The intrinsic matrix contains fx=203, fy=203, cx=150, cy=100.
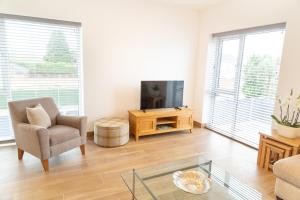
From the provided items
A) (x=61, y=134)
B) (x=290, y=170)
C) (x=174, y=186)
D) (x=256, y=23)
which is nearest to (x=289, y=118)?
(x=290, y=170)

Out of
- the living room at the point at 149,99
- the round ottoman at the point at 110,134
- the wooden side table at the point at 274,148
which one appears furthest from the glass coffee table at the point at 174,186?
the round ottoman at the point at 110,134

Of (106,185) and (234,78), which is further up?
(234,78)

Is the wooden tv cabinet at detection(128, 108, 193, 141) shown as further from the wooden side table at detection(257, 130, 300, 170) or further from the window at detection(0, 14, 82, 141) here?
the wooden side table at detection(257, 130, 300, 170)

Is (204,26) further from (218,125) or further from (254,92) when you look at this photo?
(218,125)

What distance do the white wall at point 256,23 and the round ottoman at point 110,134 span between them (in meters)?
1.93

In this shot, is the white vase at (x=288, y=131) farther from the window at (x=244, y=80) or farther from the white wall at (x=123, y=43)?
the white wall at (x=123, y=43)

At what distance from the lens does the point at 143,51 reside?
12.9ft

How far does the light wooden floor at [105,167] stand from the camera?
7.12 feet

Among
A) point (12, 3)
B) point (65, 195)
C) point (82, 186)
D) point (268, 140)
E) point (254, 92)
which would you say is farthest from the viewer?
point (254, 92)

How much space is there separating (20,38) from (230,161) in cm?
365

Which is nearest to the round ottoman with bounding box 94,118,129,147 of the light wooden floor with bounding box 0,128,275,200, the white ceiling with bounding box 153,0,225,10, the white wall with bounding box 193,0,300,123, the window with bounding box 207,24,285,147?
the light wooden floor with bounding box 0,128,275,200

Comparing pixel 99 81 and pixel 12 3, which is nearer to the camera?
pixel 12 3

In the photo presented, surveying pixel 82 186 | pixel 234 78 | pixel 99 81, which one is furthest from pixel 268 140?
pixel 99 81

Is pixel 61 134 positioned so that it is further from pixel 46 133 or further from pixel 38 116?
pixel 38 116
